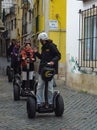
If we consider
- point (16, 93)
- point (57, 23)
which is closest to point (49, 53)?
point (16, 93)

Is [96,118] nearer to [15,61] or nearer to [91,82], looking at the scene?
[91,82]

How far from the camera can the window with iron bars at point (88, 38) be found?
14570 mm

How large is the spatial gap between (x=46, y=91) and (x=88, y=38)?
4892mm

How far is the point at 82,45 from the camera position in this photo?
1554 centimetres

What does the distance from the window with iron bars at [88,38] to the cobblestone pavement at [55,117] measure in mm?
1424

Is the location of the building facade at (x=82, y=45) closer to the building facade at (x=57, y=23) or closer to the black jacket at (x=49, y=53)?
the black jacket at (x=49, y=53)

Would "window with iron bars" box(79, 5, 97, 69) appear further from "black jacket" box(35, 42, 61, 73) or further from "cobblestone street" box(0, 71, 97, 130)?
"black jacket" box(35, 42, 61, 73)

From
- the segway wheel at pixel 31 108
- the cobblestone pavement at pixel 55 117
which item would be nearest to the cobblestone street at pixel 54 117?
the cobblestone pavement at pixel 55 117

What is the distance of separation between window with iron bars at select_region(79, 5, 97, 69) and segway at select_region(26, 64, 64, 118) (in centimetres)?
420

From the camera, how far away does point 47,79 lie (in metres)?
10.3

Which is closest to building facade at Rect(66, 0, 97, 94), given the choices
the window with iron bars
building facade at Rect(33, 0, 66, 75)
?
the window with iron bars

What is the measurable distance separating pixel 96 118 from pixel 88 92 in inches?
174

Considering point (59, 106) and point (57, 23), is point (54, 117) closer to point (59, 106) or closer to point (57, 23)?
point (59, 106)

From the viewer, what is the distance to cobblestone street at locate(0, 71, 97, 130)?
9.34m
